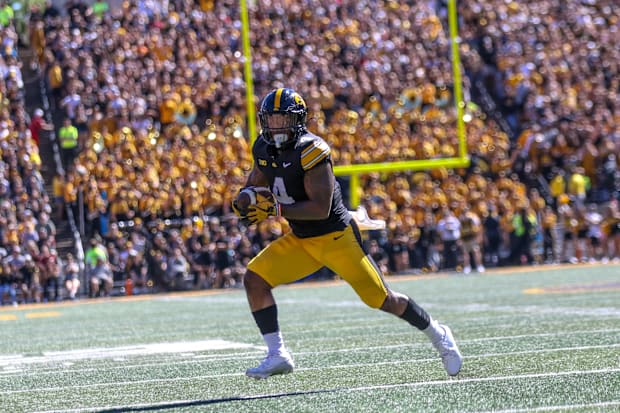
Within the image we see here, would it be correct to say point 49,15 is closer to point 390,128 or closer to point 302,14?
point 302,14

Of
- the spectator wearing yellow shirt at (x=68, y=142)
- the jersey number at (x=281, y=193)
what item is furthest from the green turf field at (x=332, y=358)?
the spectator wearing yellow shirt at (x=68, y=142)

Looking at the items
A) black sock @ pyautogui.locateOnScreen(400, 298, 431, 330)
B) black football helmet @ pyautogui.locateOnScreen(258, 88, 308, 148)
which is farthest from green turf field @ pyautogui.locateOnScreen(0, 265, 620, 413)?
black football helmet @ pyautogui.locateOnScreen(258, 88, 308, 148)

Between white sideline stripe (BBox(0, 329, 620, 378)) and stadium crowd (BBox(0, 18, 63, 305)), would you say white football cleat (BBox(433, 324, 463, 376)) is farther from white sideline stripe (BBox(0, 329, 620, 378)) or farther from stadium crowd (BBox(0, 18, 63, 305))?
stadium crowd (BBox(0, 18, 63, 305))

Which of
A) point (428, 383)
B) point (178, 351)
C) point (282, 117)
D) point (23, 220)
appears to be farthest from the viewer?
point (23, 220)

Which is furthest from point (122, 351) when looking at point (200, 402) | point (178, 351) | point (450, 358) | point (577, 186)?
point (577, 186)

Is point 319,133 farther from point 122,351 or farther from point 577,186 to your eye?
point 122,351

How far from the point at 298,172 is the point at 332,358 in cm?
206

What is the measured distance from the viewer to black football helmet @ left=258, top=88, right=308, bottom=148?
592 centimetres

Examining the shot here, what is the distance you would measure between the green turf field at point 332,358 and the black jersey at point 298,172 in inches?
32.9

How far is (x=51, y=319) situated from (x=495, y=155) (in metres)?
12.3

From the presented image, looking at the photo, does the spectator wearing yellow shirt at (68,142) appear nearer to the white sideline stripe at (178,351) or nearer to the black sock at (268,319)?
the white sideline stripe at (178,351)

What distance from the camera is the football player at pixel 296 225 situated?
231 inches

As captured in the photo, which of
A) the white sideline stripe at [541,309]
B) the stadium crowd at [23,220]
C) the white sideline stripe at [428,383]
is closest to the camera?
the white sideline stripe at [428,383]

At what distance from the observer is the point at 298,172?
234 inches
